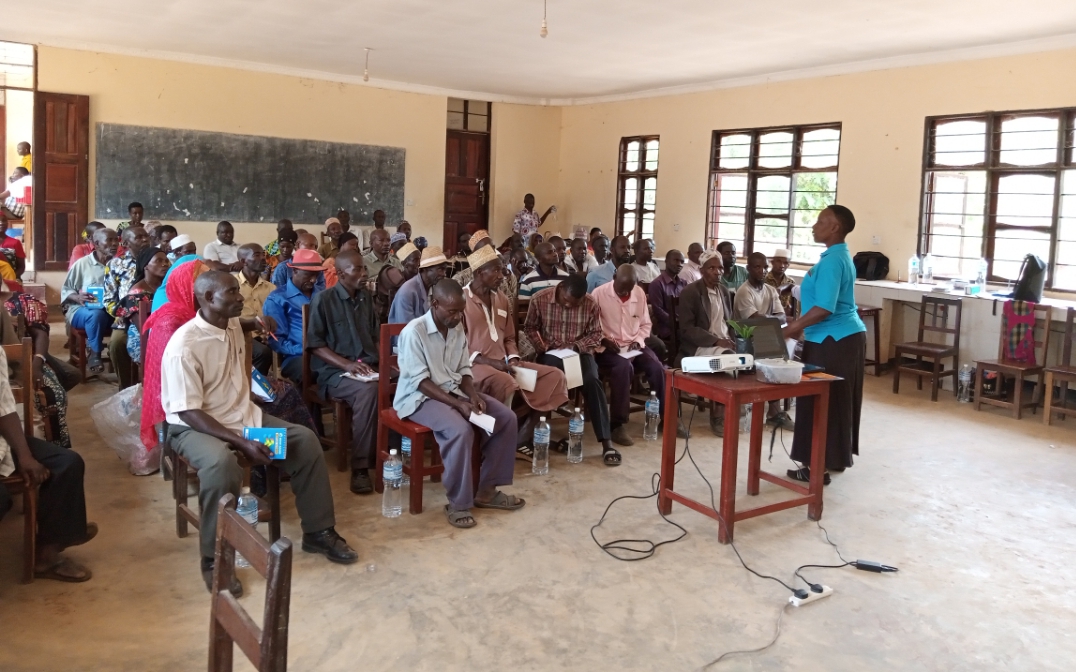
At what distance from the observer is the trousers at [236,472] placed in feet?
9.99

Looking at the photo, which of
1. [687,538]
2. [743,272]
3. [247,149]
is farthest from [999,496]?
[247,149]

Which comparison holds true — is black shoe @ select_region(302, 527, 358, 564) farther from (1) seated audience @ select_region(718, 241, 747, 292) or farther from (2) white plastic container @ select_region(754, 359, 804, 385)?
(1) seated audience @ select_region(718, 241, 747, 292)

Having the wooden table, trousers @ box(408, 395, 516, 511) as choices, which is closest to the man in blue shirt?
trousers @ box(408, 395, 516, 511)

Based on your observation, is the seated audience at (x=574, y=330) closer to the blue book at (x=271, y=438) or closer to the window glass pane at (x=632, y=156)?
the blue book at (x=271, y=438)

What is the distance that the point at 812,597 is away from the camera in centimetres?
311

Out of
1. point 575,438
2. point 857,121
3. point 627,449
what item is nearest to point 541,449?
point 575,438

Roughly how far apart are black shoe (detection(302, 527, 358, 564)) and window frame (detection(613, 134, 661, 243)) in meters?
8.43

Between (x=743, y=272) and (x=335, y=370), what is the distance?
4.34 metres

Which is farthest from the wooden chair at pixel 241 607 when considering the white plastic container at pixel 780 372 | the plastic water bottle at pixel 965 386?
the plastic water bottle at pixel 965 386

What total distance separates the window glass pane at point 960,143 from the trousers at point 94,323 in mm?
7317

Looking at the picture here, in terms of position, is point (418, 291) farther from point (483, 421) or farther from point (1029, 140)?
point (1029, 140)

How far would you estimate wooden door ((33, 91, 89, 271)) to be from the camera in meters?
9.13

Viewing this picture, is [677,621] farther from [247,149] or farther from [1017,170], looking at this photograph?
[247,149]

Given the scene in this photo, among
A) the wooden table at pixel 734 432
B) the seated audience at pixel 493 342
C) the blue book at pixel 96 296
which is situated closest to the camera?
the wooden table at pixel 734 432
